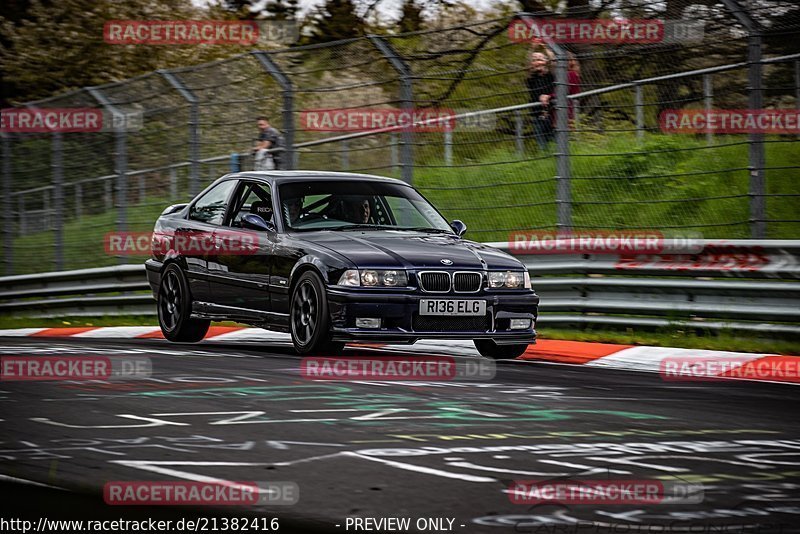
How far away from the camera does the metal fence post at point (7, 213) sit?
2172cm

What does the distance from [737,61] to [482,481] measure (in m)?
7.65

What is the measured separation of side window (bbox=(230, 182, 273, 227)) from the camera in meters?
11.5

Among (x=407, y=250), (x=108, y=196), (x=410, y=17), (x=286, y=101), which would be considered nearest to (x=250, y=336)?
(x=286, y=101)

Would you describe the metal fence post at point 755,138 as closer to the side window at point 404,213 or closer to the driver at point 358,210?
the side window at point 404,213

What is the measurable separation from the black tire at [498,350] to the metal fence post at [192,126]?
657 centimetres

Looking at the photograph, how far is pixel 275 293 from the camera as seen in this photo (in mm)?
10867

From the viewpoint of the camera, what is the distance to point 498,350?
11211 millimetres

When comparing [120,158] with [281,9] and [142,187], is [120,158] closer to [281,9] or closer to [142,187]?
[142,187]

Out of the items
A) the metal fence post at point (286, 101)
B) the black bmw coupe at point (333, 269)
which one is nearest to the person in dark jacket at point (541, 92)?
the black bmw coupe at point (333, 269)

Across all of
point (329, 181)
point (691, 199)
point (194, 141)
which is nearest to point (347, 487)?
point (329, 181)

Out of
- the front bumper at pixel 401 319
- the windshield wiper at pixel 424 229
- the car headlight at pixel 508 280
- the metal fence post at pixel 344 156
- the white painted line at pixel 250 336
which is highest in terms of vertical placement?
the metal fence post at pixel 344 156

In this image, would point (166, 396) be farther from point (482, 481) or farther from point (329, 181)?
point (329, 181)

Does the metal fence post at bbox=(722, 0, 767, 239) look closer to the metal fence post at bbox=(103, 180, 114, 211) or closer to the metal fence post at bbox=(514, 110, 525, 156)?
the metal fence post at bbox=(514, 110, 525, 156)

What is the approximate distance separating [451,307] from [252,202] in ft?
8.00
